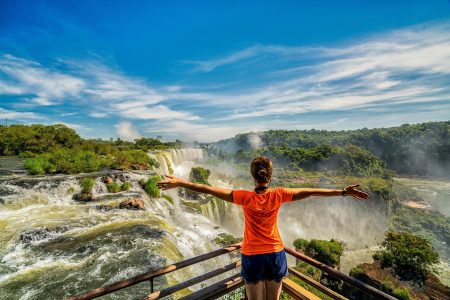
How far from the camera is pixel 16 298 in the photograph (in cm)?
596

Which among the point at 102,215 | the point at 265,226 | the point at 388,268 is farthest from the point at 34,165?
the point at 388,268

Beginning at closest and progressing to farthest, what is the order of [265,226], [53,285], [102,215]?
1. [265,226]
2. [53,285]
3. [102,215]

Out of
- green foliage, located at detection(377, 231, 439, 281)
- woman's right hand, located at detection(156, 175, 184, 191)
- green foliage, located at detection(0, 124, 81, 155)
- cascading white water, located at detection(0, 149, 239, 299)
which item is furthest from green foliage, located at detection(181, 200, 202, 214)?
woman's right hand, located at detection(156, 175, 184, 191)

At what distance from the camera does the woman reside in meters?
2.25

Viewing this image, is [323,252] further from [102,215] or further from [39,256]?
[39,256]

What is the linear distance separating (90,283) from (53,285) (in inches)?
35.6

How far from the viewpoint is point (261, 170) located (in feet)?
7.31

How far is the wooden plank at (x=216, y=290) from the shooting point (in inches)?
115

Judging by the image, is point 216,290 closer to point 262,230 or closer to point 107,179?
point 262,230

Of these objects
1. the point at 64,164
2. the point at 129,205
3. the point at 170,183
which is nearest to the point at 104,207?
the point at 129,205

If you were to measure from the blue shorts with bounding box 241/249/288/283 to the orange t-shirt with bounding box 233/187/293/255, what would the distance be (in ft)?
0.14

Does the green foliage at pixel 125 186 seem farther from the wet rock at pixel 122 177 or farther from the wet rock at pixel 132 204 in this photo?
the wet rock at pixel 132 204

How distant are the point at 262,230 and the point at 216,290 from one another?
4.28ft

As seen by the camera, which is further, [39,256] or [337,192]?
[39,256]
